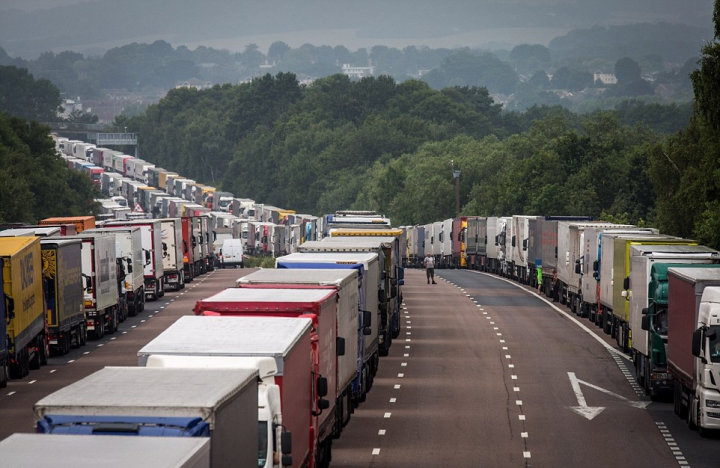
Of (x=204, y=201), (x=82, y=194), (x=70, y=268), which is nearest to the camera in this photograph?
(x=70, y=268)

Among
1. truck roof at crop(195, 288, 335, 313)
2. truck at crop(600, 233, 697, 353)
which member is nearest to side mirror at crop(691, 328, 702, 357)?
truck roof at crop(195, 288, 335, 313)

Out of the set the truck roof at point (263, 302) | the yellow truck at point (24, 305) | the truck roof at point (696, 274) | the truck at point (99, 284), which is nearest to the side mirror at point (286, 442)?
the truck roof at point (263, 302)

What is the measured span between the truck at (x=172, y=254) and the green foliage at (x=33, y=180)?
2206 cm

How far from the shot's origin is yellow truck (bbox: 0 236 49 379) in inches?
1342

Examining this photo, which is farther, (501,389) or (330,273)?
(501,389)

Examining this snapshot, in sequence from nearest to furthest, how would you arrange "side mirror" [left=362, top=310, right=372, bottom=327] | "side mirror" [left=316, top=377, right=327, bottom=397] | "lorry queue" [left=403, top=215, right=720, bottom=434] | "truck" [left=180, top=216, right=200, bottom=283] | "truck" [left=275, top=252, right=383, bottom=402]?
"side mirror" [left=316, top=377, right=327, bottom=397] < "lorry queue" [left=403, top=215, right=720, bottom=434] < "side mirror" [left=362, top=310, right=372, bottom=327] < "truck" [left=275, top=252, right=383, bottom=402] < "truck" [left=180, top=216, right=200, bottom=283]

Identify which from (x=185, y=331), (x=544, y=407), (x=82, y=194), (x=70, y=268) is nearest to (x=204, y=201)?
(x=82, y=194)

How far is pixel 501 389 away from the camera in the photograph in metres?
33.3

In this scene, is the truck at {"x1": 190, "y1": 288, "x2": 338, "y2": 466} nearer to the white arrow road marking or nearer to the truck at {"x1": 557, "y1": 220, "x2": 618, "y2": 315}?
the white arrow road marking

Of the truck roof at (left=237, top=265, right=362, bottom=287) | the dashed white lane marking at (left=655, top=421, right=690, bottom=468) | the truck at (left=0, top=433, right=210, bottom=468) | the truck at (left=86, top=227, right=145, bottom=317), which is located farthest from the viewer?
the truck at (left=86, top=227, right=145, bottom=317)

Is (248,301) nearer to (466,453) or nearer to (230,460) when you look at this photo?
(466,453)

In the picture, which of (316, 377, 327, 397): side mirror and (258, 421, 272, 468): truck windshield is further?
(316, 377, 327, 397): side mirror

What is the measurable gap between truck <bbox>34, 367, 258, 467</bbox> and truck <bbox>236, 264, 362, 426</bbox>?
32.2 feet

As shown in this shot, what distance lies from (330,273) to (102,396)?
14.1 metres
